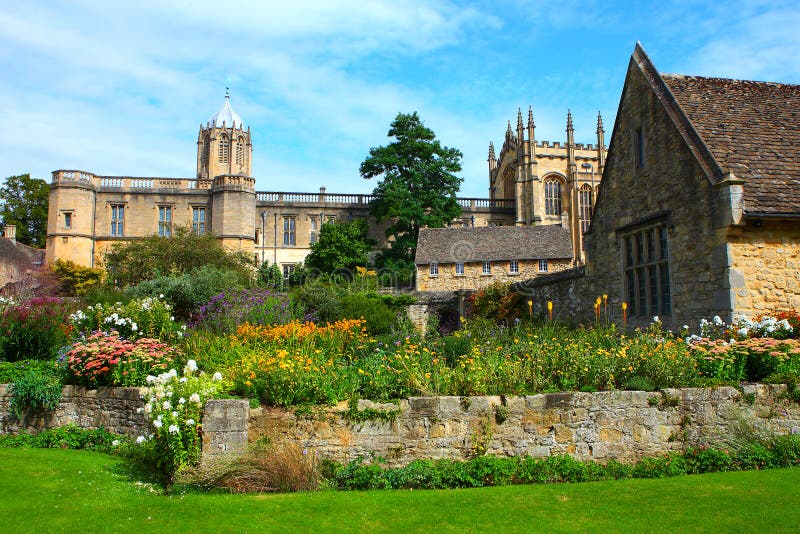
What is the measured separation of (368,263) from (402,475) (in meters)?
36.1

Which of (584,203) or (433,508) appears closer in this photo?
(433,508)

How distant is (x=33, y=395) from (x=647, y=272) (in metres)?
13.6

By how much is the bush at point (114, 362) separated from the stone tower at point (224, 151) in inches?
1820

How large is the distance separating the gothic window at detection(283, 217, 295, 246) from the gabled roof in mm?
36505

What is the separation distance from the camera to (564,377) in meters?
9.24

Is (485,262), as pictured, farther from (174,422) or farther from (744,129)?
(174,422)

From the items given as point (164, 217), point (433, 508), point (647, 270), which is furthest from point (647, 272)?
point (164, 217)

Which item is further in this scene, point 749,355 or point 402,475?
point 749,355

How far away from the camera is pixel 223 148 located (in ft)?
186

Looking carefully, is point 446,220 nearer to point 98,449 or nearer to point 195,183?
point 195,183

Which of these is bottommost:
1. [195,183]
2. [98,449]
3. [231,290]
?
[98,449]

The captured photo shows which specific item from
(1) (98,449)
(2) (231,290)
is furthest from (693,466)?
(2) (231,290)

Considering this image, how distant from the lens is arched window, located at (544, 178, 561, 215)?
53.0 m

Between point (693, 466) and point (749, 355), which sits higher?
point (749, 355)
